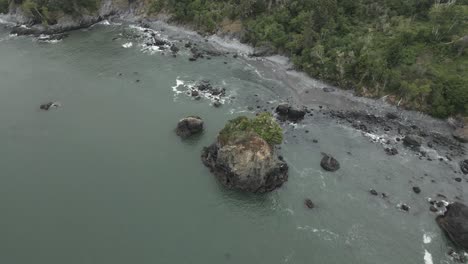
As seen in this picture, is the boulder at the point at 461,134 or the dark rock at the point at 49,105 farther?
the dark rock at the point at 49,105

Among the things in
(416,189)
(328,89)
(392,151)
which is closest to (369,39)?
(328,89)

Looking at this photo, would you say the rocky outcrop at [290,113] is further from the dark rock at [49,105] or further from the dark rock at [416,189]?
the dark rock at [49,105]

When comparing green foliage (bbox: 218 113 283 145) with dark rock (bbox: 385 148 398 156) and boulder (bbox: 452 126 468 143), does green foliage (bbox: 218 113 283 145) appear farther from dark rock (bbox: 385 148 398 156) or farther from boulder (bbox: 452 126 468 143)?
boulder (bbox: 452 126 468 143)

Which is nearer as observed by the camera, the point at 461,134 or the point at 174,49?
the point at 461,134

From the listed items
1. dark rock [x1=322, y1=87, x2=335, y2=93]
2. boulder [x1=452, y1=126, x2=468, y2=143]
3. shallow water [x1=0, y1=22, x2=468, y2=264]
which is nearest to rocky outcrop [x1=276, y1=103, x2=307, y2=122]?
shallow water [x1=0, y1=22, x2=468, y2=264]

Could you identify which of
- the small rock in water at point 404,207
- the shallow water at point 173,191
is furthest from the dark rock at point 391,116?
the small rock in water at point 404,207

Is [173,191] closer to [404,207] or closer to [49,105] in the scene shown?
[404,207]

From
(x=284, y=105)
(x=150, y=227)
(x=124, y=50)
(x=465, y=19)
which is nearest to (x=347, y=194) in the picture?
(x=284, y=105)
